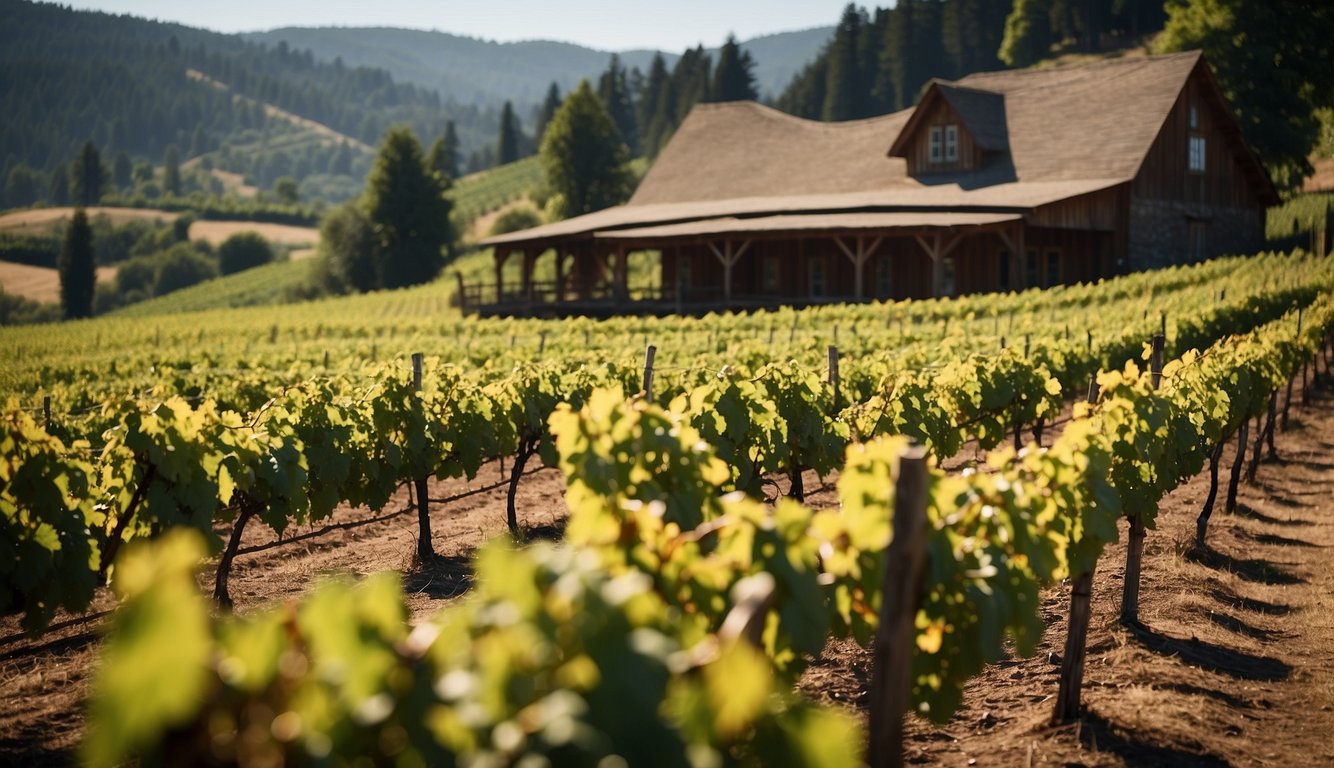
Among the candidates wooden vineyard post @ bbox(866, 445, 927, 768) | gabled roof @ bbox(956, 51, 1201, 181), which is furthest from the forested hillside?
wooden vineyard post @ bbox(866, 445, 927, 768)

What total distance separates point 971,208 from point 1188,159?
A: 28.7ft

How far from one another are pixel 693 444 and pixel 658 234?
1260 inches

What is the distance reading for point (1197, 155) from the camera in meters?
38.1

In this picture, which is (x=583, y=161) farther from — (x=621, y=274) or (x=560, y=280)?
(x=621, y=274)

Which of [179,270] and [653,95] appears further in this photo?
[653,95]

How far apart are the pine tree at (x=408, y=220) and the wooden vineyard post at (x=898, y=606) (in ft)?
229

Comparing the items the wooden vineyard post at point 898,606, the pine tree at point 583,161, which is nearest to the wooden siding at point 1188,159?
the wooden vineyard post at point 898,606

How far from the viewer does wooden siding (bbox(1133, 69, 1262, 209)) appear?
118 feet

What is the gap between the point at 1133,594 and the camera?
7.81 m

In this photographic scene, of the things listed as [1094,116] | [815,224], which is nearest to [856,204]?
[815,224]

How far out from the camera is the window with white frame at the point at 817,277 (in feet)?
126

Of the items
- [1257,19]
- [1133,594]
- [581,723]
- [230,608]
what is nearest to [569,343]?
[230,608]

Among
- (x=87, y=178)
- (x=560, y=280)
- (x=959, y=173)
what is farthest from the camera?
(x=87, y=178)

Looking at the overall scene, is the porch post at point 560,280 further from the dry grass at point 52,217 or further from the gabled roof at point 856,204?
the dry grass at point 52,217
